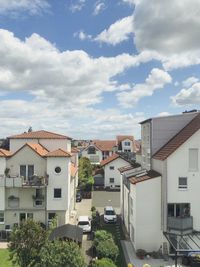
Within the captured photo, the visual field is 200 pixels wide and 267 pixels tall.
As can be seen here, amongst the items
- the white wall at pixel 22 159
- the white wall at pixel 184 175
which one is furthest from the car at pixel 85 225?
the white wall at pixel 184 175

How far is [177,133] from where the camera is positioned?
39969 mm

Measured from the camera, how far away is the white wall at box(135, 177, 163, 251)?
3509 centimetres

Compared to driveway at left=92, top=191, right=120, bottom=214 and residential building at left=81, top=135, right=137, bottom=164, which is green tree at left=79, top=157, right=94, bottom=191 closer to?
driveway at left=92, top=191, right=120, bottom=214

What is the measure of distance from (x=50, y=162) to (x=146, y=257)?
14.9m

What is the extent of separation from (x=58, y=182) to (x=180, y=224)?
49.1 ft

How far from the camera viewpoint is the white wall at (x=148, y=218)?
115 ft

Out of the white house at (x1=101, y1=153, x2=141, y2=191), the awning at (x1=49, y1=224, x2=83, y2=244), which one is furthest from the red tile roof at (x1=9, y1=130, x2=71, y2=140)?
the white house at (x1=101, y1=153, x2=141, y2=191)

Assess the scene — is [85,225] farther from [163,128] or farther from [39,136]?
[163,128]

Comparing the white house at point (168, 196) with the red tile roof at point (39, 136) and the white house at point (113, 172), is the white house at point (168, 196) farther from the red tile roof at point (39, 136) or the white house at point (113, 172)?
the white house at point (113, 172)

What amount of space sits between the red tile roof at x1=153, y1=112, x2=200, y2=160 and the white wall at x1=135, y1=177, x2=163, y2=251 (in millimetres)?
2994

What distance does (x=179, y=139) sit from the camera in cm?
3706

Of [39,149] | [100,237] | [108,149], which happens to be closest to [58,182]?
[39,149]

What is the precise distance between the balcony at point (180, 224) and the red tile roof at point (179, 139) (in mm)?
5597

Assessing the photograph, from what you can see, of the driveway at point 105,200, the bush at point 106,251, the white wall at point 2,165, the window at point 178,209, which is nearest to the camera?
the bush at point 106,251
